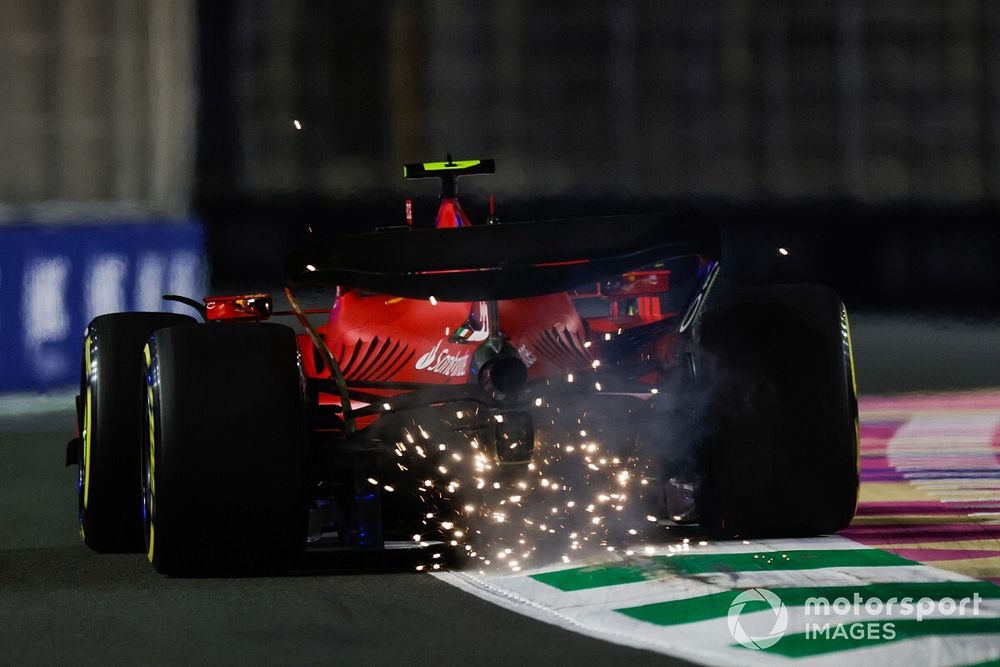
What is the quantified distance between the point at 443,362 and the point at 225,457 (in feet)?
3.49

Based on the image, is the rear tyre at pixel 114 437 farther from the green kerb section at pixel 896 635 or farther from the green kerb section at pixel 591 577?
the green kerb section at pixel 896 635

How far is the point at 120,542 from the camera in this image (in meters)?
7.14

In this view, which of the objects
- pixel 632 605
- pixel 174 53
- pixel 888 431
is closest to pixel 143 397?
pixel 632 605

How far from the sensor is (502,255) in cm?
638

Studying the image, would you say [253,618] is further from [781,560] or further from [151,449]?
[781,560]

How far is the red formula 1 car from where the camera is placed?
625cm

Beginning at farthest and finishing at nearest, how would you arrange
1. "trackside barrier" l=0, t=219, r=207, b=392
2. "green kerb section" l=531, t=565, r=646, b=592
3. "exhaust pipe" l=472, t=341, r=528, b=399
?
"trackside barrier" l=0, t=219, r=207, b=392 → "exhaust pipe" l=472, t=341, r=528, b=399 → "green kerb section" l=531, t=565, r=646, b=592

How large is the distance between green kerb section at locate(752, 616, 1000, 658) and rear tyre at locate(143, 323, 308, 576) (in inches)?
65.7

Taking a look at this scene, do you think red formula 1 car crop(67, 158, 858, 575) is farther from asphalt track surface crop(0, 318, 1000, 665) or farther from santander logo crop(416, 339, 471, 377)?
asphalt track surface crop(0, 318, 1000, 665)

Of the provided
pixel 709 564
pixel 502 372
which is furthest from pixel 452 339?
pixel 709 564

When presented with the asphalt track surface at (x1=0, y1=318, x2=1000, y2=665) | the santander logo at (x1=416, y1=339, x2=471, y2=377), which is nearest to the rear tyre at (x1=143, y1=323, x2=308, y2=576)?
the asphalt track surface at (x1=0, y1=318, x2=1000, y2=665)

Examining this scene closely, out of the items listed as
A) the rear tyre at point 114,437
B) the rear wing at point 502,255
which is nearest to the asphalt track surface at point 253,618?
the rear tyre at point 114,437

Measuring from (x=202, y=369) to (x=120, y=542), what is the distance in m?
1.10

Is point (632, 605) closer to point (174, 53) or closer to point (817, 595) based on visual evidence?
point (817, 595)
